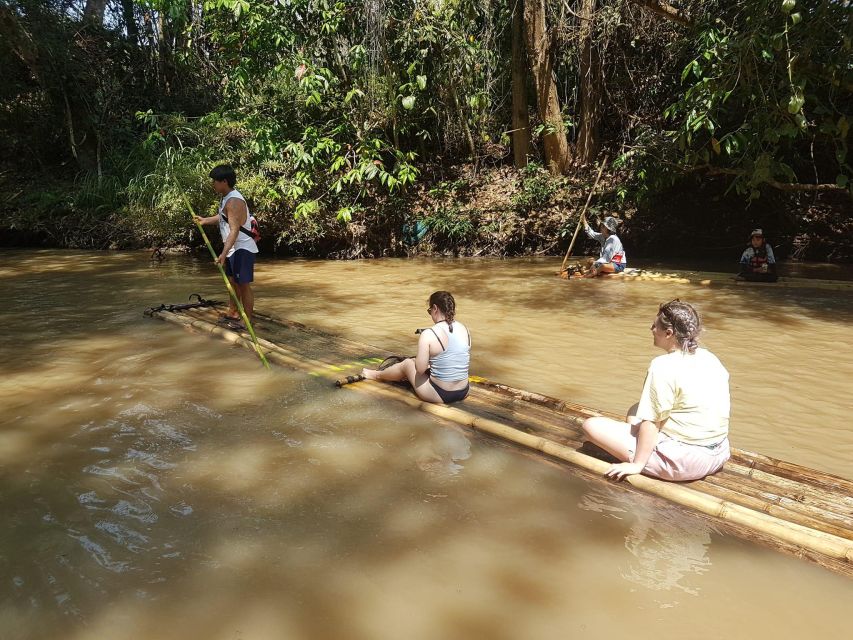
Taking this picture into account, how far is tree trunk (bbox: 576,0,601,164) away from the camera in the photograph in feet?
35.2

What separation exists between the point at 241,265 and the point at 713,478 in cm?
416

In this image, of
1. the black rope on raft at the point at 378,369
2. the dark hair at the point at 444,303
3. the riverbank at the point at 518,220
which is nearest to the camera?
the dark hair at the point at 444,303

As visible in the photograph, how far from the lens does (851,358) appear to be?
5.05m

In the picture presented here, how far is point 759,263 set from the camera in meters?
8.25

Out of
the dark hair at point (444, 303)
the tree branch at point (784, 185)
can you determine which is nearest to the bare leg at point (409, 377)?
the dark hair at point (444, 303)

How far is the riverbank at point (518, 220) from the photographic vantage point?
10625mm

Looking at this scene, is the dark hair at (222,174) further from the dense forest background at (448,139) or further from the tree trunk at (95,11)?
the tree trunk at (95,11)

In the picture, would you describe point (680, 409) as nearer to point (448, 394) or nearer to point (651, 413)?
point (651, 413)

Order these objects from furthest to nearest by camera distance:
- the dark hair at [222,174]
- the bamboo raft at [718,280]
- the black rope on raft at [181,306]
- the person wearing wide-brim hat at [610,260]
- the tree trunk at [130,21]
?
1. the tree trunk at [130,21]
2. the person wearing wide-brim hat at [610,260]
3. the bamboo raft at [718,280]
4. the black rope on raft at [181,306]
5. the dark hair at [222,174]

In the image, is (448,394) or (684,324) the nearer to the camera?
(684,324)

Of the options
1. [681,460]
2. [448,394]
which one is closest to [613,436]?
[681,460]

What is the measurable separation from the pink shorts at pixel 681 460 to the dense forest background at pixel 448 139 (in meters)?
6.99

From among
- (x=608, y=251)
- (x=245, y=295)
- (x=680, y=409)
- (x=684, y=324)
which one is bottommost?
(x=680, y=409)

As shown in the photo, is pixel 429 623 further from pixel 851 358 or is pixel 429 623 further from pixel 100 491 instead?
pixel 851 358
